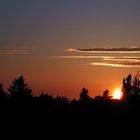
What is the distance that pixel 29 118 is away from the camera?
1876 inches

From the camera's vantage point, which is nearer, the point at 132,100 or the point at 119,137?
the point at 119,137

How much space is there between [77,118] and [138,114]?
17.3ft

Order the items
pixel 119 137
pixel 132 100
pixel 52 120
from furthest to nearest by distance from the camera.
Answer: pixel 132 100 → pixel 52 120 → pixel 119 137

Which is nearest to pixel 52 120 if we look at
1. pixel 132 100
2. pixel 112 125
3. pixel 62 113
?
pixel 62 113

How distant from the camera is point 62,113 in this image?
49188 mm

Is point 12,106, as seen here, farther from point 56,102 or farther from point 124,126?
point 124,126

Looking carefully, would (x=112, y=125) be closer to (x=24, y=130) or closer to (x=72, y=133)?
(x=72, y=133)

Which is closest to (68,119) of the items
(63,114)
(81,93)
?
(63,114)

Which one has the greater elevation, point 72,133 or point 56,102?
point 56,102

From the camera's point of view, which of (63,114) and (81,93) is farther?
(81,93)

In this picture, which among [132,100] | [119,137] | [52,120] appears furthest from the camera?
[132,100]

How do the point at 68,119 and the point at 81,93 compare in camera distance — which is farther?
the point at 81,93

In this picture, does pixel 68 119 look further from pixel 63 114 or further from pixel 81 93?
pixel 81 93

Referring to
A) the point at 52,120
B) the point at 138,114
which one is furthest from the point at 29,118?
the point at 138,114
